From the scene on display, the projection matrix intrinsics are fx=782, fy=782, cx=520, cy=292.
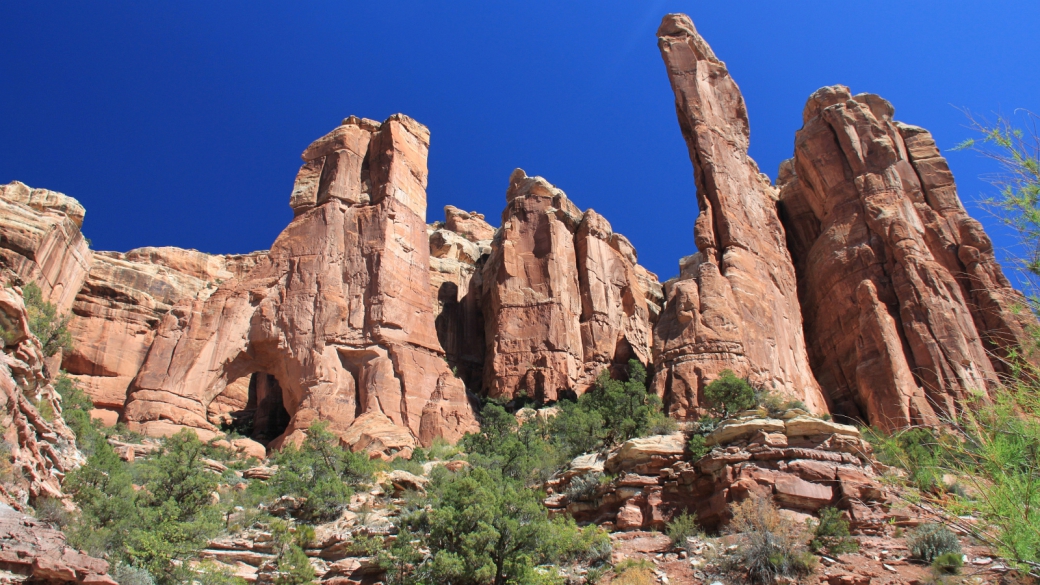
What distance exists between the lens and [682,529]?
58.4 feet

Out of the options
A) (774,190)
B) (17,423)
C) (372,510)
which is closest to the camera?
(17,423)

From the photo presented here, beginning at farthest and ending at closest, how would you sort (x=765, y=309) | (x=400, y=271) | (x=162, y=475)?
(x=765, y=309) → (x=400, y=271) → (x=162, y=475)

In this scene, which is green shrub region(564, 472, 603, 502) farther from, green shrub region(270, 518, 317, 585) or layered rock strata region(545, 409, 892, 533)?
green shrub region(270, 518, 317, 585)

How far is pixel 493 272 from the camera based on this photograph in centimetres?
4288

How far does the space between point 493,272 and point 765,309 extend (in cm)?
1442

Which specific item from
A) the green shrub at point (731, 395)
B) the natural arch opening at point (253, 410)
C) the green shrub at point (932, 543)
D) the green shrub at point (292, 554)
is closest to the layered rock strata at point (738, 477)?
the green shrub at point (932, 543)

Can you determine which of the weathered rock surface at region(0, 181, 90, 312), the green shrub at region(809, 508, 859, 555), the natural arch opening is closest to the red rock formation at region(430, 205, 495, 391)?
the natural arch opening

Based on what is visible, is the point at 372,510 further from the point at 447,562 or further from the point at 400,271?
the point at 400,271

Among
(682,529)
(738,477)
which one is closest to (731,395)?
(738,477)

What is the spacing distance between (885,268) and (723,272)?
28.8 ft

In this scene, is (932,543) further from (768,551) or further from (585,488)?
(585,488)

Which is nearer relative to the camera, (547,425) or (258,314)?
(547,425)

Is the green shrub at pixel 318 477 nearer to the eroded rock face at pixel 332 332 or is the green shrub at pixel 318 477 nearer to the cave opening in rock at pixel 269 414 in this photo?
the eroded rock face at pixel 332 332

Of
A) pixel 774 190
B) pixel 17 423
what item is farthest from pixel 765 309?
pixel 17 423
